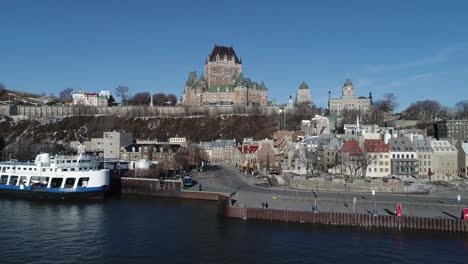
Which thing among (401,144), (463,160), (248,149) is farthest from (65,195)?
(463,160)

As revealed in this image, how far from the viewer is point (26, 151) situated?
128250 mm

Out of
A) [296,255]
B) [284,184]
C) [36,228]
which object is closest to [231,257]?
[296,255]

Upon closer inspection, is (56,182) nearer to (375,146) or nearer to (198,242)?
(198,242)

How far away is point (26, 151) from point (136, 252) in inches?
4116

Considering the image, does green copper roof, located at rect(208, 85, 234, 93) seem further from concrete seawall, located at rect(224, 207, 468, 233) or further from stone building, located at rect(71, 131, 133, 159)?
concrete seawall, located at rect(224, 207, 468, 233)

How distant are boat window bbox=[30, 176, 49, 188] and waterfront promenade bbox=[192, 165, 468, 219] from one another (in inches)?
1113

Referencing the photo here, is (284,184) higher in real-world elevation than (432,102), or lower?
lower

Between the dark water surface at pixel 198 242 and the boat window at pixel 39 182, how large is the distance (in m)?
A: 16.9

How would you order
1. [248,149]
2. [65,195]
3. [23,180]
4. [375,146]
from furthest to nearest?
[248,149] < [375,146] < [23,180] < [65,195]

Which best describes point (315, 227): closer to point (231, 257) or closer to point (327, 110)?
point (231, 257)

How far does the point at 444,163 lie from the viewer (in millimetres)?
75500

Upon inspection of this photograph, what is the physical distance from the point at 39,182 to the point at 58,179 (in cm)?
360

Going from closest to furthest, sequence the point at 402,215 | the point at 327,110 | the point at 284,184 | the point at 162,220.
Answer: the point at 402,215 → the point at 162,220 → the point at 284,184 → the point at 327,110

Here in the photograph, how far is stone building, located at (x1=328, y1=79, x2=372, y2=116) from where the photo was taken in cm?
17375
